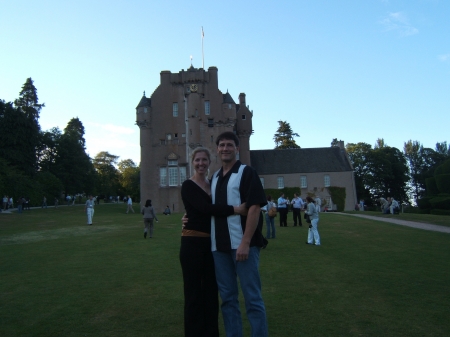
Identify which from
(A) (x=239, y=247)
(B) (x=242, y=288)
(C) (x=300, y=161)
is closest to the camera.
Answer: (A) (x=239, y=247)

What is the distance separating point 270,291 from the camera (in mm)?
7672

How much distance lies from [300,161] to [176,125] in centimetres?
2205

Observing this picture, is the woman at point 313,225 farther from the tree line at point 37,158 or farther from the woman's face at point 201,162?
the tree line at point 37,158

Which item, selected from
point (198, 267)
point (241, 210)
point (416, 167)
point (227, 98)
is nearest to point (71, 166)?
point (227, 98)

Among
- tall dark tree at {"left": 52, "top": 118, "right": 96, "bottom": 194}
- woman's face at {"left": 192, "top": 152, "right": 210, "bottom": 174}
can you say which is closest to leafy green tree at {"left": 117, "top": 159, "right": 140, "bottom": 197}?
tall dark tree at {"left": 52, "top": 118, "right": 96, "bottom": 194}

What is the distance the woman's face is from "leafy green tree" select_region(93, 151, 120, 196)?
94965 millimetres

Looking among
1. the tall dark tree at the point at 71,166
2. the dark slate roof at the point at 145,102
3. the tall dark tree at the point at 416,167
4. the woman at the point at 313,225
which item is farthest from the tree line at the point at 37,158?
the tall dark tree at the point at 416,167

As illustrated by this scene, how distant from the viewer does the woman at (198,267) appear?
187 inches

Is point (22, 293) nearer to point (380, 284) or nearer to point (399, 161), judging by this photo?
point (380, 284)

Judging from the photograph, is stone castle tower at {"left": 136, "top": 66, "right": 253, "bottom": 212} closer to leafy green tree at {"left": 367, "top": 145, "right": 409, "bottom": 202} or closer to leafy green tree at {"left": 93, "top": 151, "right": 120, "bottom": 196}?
leafy green tree at {"left": 367, "top": 145, "right": 409, "bottom": 202}

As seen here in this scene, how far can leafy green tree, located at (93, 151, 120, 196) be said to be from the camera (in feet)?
325

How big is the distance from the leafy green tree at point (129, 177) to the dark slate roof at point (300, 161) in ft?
122

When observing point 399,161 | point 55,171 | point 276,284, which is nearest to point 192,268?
point 276,284

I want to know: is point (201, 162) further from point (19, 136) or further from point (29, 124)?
point (29, 124)
